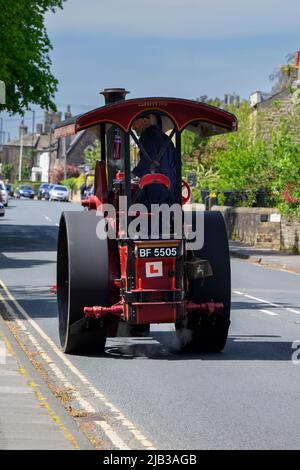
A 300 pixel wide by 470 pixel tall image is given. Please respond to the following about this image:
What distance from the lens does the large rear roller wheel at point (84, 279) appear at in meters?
12.3

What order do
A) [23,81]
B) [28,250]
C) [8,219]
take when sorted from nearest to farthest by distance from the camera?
[28,250] < [23,81] < [8,219]

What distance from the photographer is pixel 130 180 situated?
41.6 ft

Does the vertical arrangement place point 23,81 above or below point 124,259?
above

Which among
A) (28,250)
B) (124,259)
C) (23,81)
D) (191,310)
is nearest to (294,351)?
(191,310)

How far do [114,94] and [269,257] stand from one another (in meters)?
21.8

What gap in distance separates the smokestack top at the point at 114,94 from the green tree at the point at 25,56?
22.9m

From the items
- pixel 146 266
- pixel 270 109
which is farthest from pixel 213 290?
pixel 270 109

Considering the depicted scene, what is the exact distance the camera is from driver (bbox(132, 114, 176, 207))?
12.6 m

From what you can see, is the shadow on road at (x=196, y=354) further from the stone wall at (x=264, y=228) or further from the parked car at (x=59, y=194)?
the parked car at (x=59, y=194)

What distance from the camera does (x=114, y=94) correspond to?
13055mm

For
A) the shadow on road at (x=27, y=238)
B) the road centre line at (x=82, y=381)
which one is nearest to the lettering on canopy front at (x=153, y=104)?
the road centre line at (x=82, y=381)

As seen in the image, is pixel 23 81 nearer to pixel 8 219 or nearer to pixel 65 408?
pixel 8 219

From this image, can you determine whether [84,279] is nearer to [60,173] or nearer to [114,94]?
[114,94]

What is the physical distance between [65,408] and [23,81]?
31.5m
